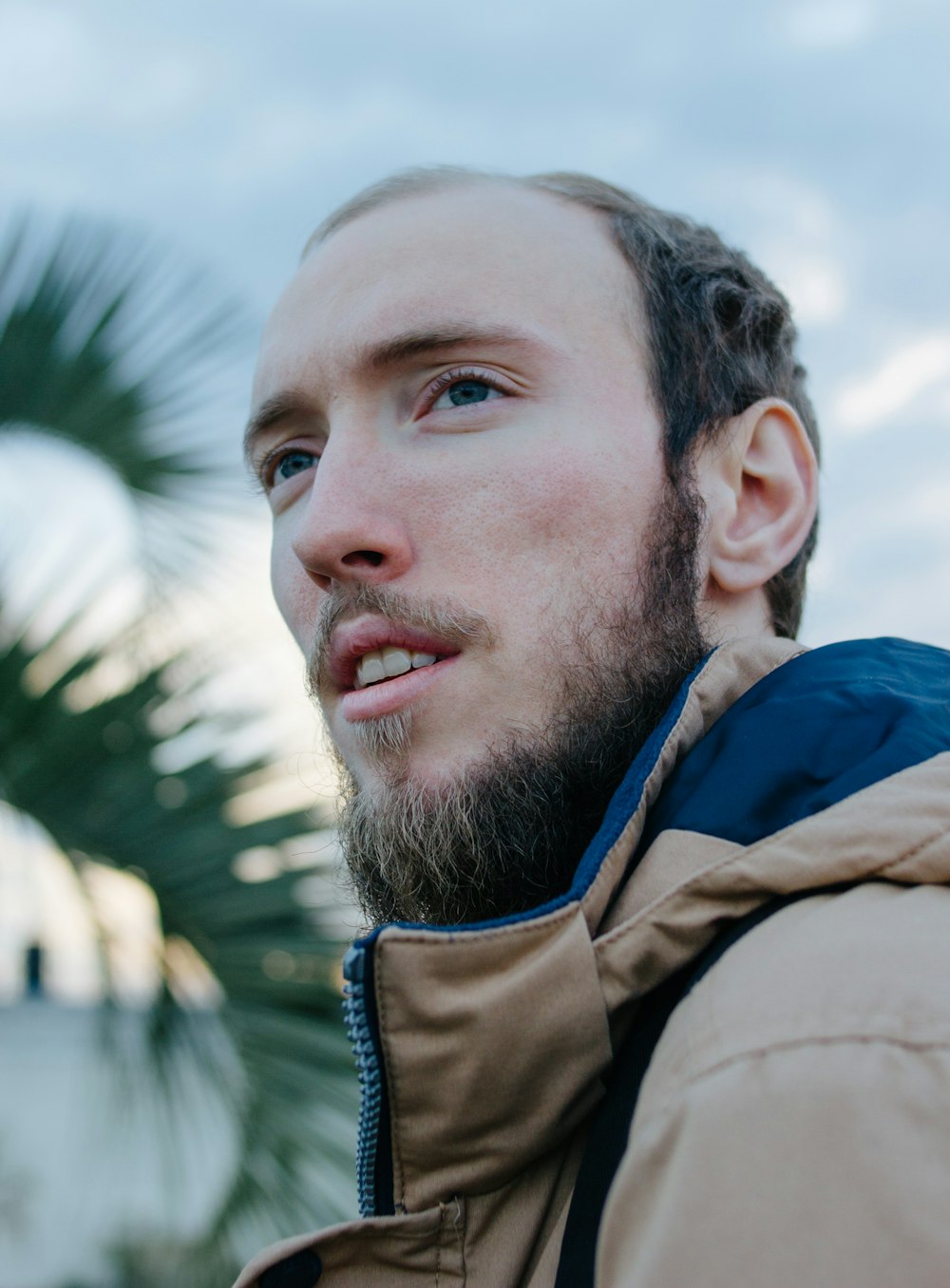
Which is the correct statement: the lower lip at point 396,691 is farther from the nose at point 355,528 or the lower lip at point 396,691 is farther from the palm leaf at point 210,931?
the palm leaf at point 210,931

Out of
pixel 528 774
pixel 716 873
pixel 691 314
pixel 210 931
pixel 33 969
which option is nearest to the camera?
pixel 716 873

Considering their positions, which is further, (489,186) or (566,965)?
(489,186)

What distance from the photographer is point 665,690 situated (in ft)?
5.47

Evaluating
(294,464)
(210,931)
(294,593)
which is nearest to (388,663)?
(294,593)

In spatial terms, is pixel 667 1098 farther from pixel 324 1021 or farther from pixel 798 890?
pixel 324 1021

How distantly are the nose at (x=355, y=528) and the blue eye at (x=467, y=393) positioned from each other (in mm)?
153

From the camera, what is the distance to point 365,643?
5.42 feet

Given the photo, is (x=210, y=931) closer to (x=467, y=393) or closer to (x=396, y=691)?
(x=396, y=691)

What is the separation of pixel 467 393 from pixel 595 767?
600 millimetres

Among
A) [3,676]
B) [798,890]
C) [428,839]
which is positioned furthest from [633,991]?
[3,676]

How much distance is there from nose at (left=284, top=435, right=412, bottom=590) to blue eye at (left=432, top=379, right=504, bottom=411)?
15 centimetres

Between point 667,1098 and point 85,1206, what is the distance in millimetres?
2854

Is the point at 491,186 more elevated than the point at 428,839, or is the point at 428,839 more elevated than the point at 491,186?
the point at 491,186

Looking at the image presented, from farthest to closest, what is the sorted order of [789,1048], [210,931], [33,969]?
1. [33,969]
2. [210,931]
3. [789,1048]
